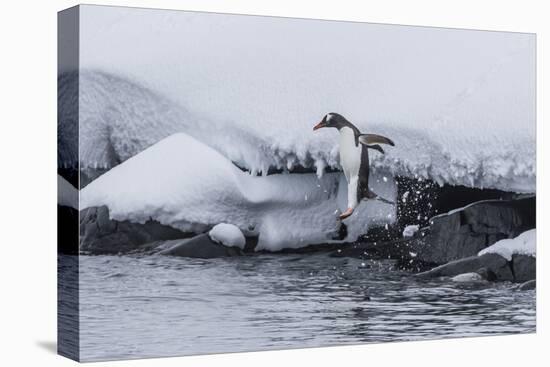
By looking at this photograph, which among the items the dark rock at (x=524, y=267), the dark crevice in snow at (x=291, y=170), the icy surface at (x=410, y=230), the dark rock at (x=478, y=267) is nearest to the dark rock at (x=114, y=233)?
the dark crevice in snow at (x=291, y=170)

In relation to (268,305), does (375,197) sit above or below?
above

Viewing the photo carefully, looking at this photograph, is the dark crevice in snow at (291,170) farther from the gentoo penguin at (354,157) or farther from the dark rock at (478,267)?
the dark rock at (478,267)

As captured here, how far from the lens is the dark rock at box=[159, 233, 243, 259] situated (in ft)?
29.7

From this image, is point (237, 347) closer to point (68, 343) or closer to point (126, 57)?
point (68, 343)

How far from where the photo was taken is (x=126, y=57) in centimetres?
891

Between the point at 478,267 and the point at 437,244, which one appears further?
the point at 478,267

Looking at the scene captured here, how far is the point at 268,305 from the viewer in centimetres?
927

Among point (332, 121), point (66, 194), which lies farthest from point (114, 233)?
point (332, 121)

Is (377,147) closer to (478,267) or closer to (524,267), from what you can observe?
(478,267)

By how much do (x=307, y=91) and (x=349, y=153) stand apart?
0.56m

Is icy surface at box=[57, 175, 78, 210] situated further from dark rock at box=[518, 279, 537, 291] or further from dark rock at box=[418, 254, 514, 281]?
dark rock at box=[518, 279, 537, 291]

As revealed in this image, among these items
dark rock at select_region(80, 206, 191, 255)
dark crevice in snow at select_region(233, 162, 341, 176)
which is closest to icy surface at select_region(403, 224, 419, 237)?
dark crevice in snow at select_region(233, 162, 341, 176)

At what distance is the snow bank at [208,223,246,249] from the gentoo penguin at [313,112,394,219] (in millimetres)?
852

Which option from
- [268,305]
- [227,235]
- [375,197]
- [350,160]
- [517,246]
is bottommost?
[268,305]
